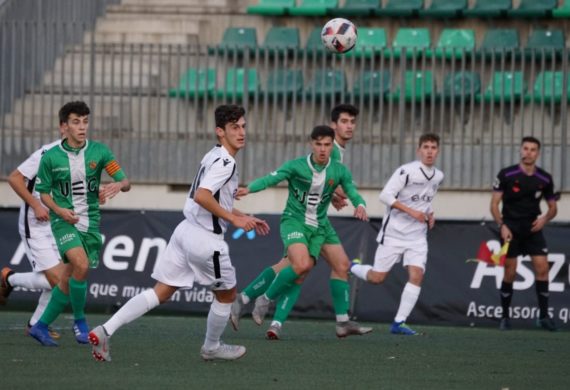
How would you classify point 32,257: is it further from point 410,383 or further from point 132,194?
point 132,194

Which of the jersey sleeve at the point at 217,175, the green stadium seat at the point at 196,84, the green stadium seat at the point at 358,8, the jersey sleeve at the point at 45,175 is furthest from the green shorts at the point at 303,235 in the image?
the green stadium seat at the point at 358,8

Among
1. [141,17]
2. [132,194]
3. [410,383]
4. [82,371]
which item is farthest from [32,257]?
[141,17]

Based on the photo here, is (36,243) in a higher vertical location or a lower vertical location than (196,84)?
lower

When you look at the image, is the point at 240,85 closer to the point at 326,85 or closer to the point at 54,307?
the point at 326,85

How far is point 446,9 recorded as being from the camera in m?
21.1

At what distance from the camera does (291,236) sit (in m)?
12.5

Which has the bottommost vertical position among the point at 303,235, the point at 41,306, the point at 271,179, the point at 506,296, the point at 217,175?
the point at 506,296

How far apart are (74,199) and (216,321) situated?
6.92 feet

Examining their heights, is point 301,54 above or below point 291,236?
above

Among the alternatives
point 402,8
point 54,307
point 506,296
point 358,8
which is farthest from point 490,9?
point 54,307

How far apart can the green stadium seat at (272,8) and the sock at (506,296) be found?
8.00 metres

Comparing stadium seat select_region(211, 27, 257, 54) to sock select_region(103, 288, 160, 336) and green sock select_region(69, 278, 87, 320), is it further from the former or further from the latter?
sock select_region(103, 288, 160, 336)

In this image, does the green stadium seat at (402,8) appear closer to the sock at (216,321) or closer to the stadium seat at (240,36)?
the stadium seat at (240,36)

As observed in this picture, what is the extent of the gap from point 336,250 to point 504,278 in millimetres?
3204
